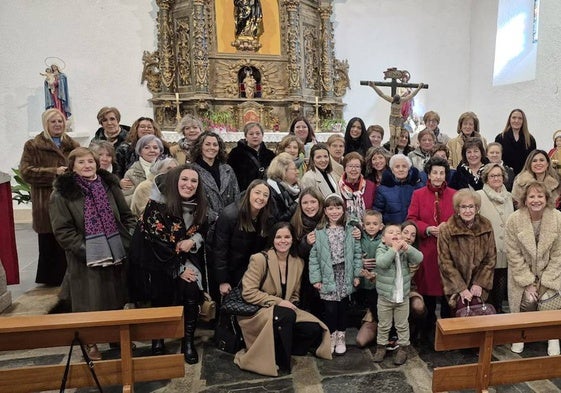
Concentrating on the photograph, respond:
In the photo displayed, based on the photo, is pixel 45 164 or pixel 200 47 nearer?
pixel 45 164

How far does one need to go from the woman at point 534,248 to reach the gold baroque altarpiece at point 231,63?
20.0ft

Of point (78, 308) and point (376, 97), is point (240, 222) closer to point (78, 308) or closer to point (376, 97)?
point (78, 308)

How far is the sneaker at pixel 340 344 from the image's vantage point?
3143 millimetres

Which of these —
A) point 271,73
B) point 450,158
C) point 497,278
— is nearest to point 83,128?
point 271,73

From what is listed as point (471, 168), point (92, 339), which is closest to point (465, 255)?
point (471, 168)

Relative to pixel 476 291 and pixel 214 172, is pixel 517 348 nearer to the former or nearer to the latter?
pixel 476 291

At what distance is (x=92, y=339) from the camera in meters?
2.30

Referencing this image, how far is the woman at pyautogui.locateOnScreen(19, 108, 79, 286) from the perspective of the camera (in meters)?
3.72

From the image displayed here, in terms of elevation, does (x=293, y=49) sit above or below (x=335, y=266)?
above

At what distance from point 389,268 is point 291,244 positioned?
0.72 metres

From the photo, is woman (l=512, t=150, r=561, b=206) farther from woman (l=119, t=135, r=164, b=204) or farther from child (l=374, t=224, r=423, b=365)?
woman (l=119, t=135, r=164, b=204)

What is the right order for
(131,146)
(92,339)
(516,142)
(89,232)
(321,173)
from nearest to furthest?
1. (92,339)
2. (89,232)
3. (321,173)
4. (131,146)
5. (516,142)

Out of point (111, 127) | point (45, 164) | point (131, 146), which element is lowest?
point (45, 164)

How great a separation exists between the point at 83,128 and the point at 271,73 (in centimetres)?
403
